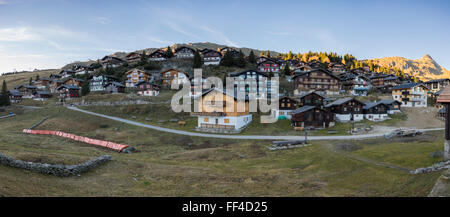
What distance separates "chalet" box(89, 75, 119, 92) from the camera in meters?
102

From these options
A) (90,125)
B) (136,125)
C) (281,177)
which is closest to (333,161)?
(281,177)

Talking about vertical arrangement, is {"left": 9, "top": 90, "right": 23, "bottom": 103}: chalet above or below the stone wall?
above

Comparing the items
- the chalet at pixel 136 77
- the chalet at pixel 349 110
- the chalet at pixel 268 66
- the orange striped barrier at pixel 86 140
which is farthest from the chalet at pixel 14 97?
the chalet at pixel 349 110

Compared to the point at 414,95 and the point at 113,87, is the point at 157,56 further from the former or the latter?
the point at 414,95

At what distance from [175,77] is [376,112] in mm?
77442

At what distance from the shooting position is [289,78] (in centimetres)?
10725

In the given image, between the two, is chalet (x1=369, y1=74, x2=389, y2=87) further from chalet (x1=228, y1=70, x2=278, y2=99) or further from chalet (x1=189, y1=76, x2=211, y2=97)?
chalet (x1=189, y1=76, x2=211, y2=97)

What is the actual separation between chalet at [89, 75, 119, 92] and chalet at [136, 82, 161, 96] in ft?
69.7

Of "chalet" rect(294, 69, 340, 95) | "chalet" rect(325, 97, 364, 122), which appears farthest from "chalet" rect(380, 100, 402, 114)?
"chalet" rect(294, 69, 340, 95)

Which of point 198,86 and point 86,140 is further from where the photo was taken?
point 198,86

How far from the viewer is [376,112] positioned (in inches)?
2355

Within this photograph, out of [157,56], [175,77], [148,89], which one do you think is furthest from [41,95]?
[175,77]

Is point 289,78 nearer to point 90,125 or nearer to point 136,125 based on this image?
point 136,125
